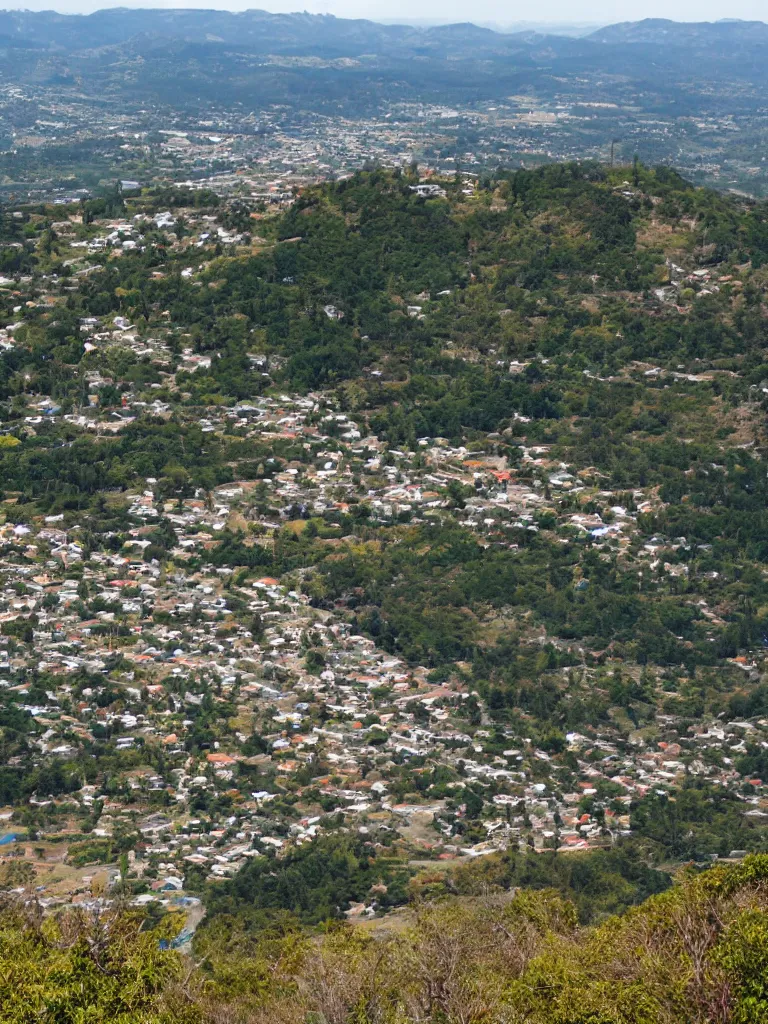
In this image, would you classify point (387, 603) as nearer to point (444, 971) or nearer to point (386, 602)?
point (386, 602)

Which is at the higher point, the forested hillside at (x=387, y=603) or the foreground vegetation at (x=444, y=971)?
the foreground vegetation at (x=444, y=971)

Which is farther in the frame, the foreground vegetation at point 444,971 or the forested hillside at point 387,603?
the forested hillside at point 387,603

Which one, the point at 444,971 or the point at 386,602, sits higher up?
the point at 444,971

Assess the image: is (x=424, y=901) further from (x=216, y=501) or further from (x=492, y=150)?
(x=492, y=150)

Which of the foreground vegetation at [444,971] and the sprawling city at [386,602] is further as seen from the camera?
the sprawling city at [386,602]

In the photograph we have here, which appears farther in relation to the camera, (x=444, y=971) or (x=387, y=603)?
(x=387, y=603)

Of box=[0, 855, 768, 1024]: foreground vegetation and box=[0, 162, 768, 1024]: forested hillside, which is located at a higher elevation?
box=[0, 855, 768, 1024]: foreground vegetation

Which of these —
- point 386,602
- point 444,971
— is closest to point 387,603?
point 386,602

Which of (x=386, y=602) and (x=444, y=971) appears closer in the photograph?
(x=444, y=971)

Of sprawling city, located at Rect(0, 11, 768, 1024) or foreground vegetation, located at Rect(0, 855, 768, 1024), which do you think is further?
sprawling city, located at Rect(0, 11, 768, 1024)

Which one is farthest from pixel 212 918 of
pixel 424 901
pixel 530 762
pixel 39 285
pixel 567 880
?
pixel 39 285

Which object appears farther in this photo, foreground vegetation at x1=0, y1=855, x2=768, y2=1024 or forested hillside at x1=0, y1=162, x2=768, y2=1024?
forested hillside at x1=0, y1=162, x2=768, y2=1024
